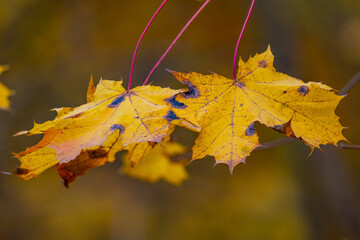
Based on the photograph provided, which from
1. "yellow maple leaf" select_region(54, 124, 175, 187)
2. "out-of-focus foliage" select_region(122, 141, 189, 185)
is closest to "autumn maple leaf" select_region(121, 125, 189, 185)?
"out-of-focus foliage" select_region(122, 141, 189, 185)

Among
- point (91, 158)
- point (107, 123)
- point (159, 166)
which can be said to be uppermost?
point (107, 123)

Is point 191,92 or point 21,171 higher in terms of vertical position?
point 191,92

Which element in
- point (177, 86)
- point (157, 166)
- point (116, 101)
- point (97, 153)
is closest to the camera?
point (116, 101)

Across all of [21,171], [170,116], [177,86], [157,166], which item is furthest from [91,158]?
[177,86]

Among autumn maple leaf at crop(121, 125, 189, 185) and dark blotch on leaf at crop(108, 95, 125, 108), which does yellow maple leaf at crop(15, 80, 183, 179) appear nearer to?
Answer: dark blotch on leaf at crop(108, 95, 125, 108)

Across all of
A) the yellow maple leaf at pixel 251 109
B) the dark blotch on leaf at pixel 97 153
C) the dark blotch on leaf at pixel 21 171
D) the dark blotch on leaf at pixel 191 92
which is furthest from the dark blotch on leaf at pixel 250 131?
the dark blotch on leaf at pixel 21 171

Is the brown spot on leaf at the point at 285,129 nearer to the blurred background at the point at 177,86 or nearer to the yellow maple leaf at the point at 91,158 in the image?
the yellow maple leaf at the point at 91,158

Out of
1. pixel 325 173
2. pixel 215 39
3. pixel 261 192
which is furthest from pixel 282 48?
pixel 261 192

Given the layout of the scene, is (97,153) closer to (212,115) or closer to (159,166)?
(212,115)
